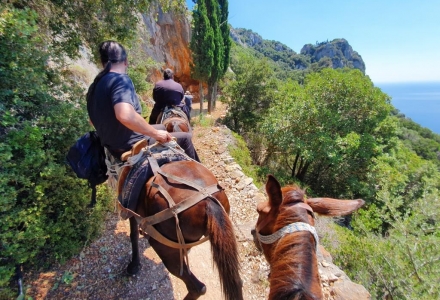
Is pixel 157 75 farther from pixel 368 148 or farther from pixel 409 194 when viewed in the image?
pixel 409 194

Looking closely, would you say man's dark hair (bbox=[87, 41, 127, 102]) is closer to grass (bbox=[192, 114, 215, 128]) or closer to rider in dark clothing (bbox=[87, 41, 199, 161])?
rider in dark clothing (bbox=[87, 41, 199, 161])

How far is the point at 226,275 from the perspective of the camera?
1.79m

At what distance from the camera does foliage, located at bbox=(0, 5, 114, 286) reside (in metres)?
2.33

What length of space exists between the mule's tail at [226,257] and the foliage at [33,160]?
217cm

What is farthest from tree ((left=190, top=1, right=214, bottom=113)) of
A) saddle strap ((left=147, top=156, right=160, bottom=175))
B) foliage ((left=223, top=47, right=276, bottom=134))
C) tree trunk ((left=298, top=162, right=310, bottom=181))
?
saddle strap ((left=147, top=156, right=160, bottom=175))

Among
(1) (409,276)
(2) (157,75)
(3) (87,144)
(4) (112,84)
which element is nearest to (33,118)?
(3) (87,144)

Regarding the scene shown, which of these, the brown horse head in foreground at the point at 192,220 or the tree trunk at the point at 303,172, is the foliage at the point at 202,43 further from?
the brown horse head in foreground at the point at 192,220

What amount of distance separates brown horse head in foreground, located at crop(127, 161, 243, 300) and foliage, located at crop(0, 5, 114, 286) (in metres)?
1.39

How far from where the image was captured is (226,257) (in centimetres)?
180

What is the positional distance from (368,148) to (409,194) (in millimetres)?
3332

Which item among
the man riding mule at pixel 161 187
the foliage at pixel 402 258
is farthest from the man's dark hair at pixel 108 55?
the foliage at pixel 402 258

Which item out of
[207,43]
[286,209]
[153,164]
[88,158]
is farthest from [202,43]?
[286,209]

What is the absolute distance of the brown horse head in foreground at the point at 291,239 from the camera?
1102 millimetres

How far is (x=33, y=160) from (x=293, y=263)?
296cm
